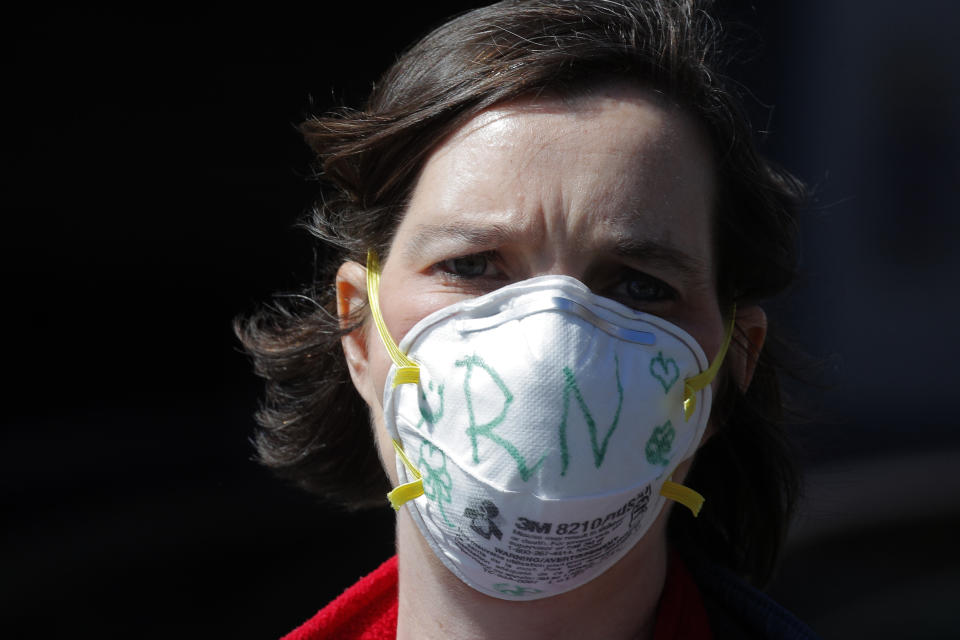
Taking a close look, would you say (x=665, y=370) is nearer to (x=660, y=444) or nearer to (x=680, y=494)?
(x=660, y=444)

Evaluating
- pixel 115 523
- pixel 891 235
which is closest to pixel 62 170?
pixel 115 523

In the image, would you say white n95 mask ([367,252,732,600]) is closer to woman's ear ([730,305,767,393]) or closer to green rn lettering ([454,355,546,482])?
green rn lettering ([454,355,546,482])

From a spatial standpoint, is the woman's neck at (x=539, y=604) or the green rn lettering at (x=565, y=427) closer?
the green rn lettering at (x=565, y=427)

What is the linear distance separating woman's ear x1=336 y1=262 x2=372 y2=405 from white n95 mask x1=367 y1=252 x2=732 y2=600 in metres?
0.24

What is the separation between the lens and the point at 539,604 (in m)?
1.58

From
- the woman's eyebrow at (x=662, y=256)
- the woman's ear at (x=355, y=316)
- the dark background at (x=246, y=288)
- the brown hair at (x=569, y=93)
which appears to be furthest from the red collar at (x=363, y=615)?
the dark background at (x=246, y=288)

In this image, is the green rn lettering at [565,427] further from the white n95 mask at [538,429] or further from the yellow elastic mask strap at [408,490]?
the yellow elastic mask strap at [408,490]

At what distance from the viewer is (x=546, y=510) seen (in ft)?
4.65

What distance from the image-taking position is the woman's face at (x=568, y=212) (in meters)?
1.51

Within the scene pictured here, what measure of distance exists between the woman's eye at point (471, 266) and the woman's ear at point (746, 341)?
1.77 feet

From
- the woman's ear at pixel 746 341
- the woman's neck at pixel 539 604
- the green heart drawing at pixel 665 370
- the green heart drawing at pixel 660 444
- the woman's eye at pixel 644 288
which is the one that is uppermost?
the woman's eye at pixel 644 288

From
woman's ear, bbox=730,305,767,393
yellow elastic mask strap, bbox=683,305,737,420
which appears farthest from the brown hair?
yellow elastic mask strap, bbox=683,305,737,420

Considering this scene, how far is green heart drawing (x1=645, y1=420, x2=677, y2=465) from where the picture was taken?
151 centimetres

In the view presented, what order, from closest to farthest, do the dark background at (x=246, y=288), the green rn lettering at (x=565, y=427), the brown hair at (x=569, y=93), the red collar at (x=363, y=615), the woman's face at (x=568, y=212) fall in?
1. the green rn lettering at (x=565, y=427)
2. the woman's face at (x=568, y=212)
3. the brown hair at (x=569, y=93)
4. the red collar at (x=363, y=615)
5. the dark background at (x=246, y=288)
